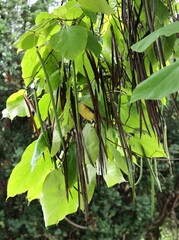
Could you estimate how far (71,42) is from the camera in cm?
34

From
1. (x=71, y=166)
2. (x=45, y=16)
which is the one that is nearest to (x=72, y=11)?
(x=45, y=16)

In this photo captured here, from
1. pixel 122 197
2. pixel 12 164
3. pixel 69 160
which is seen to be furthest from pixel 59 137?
pixel 122 197

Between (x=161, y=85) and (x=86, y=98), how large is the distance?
20 centimetres

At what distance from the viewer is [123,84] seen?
44 centimetres

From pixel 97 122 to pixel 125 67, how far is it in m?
0.07

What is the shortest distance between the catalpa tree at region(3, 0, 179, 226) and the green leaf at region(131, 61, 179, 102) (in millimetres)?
113

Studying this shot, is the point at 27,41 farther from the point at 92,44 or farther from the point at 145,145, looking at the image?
the point at 145,145

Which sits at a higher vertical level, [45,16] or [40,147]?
[45,16]

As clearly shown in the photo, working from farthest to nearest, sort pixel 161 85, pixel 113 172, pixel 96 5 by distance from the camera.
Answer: pixel 113 172
pixel 96 5
pixel 161 85

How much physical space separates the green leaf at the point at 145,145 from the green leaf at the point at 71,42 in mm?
143

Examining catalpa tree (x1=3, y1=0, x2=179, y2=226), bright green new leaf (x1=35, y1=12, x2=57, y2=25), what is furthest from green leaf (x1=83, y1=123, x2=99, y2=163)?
bright green new leaf (x1=35, y1=12, x2=57, y2=25)

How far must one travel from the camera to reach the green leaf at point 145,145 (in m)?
0.46

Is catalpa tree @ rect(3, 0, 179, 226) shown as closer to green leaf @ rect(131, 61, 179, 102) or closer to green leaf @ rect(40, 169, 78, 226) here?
green leaf @ rect(40, 169, 78, 226)

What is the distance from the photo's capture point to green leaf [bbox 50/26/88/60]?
345mm
